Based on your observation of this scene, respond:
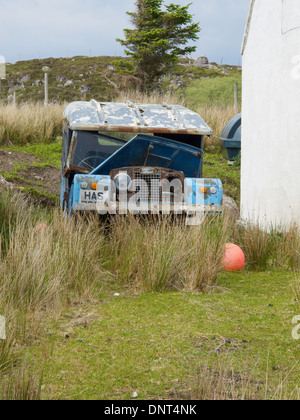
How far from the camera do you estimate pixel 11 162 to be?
45.3 ft

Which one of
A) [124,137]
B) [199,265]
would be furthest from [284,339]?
[124,137]

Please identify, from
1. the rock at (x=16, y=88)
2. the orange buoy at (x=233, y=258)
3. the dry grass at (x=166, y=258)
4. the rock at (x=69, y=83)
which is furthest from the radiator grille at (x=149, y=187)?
the rock at (x=69, y=83)

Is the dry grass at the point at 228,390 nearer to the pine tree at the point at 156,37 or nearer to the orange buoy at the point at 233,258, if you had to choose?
the orange buoy at the point at 233,258

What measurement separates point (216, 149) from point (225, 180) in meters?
3.34

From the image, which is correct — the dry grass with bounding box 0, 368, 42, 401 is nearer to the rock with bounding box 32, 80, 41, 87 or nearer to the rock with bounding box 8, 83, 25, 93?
the rock with bounding box 8, 83, 25, 93

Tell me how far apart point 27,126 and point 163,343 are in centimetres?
1351

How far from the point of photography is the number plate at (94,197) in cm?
698

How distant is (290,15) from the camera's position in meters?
8.62

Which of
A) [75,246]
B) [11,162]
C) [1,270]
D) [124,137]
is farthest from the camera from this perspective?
[11,162]

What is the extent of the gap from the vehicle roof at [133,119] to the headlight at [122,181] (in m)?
1.02

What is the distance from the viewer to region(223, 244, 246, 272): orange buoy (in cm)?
687

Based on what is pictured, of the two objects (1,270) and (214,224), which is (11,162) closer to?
(214,224)

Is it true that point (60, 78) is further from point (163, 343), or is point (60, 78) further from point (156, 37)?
point (163, 343)

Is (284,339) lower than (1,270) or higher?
lower
